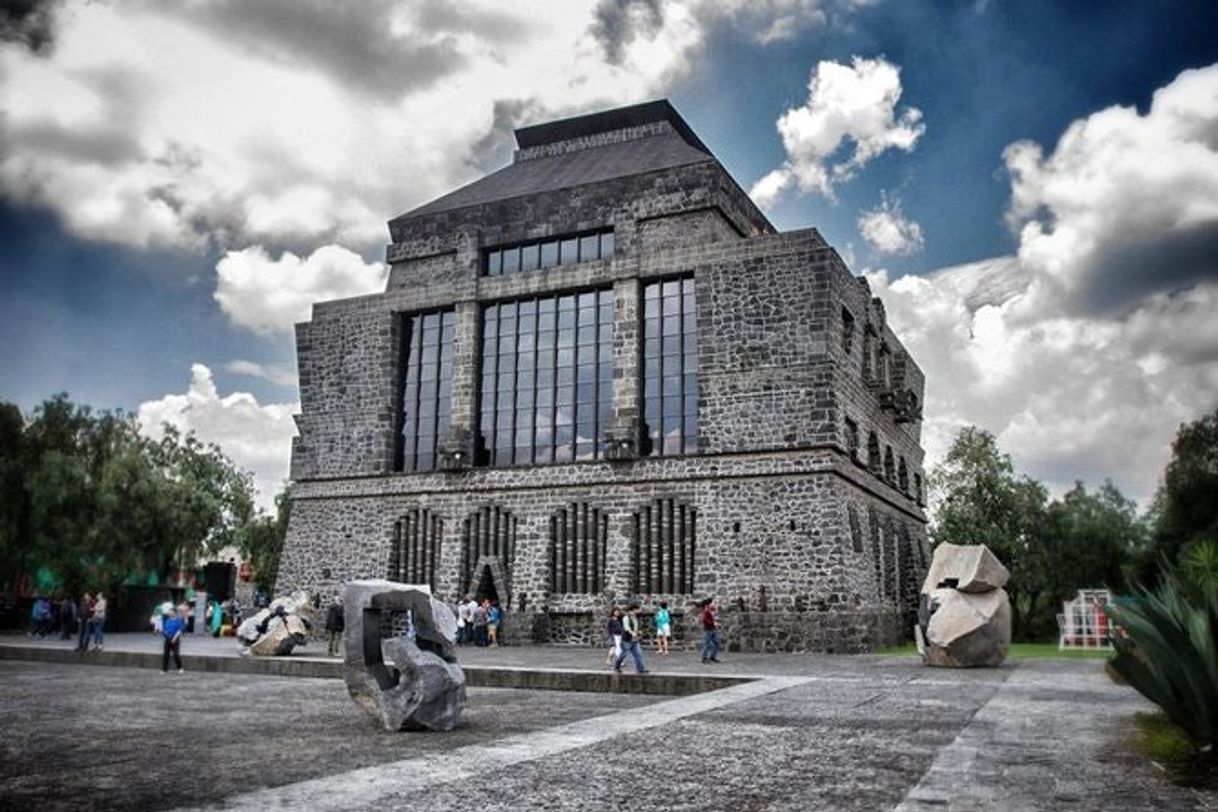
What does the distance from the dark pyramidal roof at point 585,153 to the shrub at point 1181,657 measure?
25.1 meters

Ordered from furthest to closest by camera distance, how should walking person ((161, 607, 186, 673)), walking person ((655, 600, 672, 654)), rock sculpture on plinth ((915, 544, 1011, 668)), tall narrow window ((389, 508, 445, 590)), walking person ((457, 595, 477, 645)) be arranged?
tall narrow window ((389, 508, 445, 590))
walking person ((457, 595, 477, 645))
walking person ((655, 600, 672, 654))
walking person ((161, 607, 186, 673))
rock sculpture on plinth ((915, 544, 1011, 668))

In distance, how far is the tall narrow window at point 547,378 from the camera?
30.2 metres

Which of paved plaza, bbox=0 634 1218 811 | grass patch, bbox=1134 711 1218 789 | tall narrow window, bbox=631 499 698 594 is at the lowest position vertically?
paved plaza, bbox=0 634 1218 811

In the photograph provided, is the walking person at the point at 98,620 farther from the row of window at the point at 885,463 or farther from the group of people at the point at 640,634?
the row of window at the point at 885,463

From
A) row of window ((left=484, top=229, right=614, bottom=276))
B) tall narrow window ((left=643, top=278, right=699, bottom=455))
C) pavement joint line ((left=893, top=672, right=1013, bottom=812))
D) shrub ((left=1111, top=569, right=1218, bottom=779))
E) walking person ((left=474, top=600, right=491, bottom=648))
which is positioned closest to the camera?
pavement joint line ((left=893, top=672, right=1013, bottom=812))

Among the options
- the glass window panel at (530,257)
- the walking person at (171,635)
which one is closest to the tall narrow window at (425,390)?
the glass window panel at (530,257)

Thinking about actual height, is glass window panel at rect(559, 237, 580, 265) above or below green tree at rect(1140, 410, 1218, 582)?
above

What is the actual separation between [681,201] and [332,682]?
18.4 meters

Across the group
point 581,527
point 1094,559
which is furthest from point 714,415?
point 1094,559

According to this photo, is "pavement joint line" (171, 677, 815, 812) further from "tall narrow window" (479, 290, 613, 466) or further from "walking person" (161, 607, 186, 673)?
"tall narrow window" (479, 290, 613, 466)

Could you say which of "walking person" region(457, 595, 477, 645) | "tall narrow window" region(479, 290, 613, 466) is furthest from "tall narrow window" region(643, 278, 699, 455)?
"walking person" region(457, 595, 477, 645)

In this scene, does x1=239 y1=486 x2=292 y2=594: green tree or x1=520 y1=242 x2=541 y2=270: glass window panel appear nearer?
x1=520 y1=242 x2=541 y2=270: glass window panel

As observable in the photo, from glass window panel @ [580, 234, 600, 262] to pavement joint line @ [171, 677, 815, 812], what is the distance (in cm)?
2142

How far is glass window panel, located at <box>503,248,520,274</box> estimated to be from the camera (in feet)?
107
